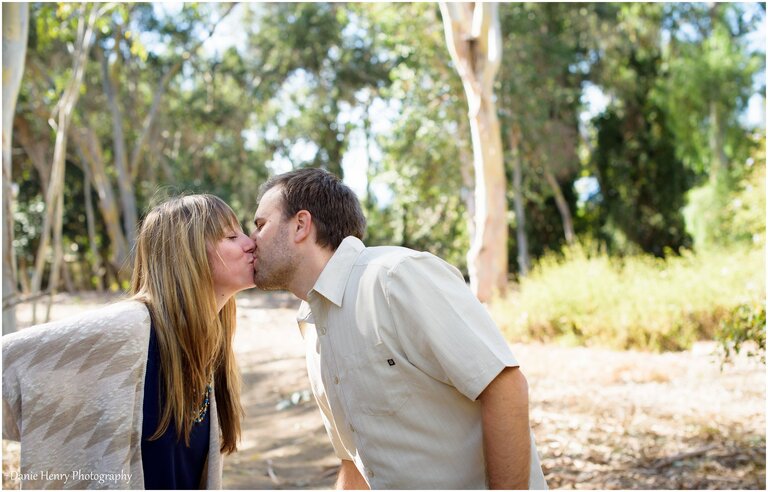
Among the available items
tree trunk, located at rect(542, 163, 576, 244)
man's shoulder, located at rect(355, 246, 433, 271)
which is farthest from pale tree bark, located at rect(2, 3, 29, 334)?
tree trunk, located at rect(542, 163, 576, 244)

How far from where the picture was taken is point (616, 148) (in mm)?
23891

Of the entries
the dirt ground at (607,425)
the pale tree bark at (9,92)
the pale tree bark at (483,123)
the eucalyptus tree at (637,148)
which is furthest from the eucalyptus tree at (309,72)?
the pale tree bark at (9,92)

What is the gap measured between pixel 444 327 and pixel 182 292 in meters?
0.89

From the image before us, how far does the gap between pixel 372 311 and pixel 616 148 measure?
2323cm

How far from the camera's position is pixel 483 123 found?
10.4 m

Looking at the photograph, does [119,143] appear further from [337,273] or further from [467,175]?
[337,273]

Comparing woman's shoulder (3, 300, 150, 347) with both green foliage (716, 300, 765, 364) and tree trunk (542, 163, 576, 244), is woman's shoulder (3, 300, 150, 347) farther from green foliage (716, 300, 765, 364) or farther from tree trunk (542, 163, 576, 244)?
tree trunk (542, 163, 576, 244)

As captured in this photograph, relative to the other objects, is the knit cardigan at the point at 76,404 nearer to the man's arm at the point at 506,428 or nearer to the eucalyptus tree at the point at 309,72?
the man's arm at the point at 506,428

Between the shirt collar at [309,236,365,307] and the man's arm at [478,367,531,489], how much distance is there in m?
0.53

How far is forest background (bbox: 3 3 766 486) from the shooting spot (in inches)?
686

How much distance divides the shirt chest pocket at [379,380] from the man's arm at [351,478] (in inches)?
24.0

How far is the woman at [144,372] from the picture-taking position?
86.1 inches

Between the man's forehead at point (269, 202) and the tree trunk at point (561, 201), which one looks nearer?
the man's forehead at point (269, 202)

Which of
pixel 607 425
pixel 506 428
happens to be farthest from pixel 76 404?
pixel 607 425
